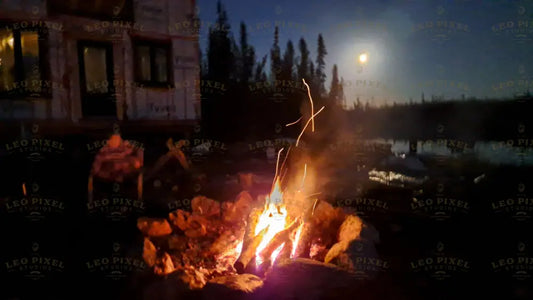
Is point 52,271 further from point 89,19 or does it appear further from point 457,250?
point 89,19

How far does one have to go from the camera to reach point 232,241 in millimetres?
6180

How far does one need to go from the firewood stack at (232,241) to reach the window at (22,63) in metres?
7.23

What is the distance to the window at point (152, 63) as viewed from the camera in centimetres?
1197

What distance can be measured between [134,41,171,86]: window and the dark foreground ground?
2.54 m

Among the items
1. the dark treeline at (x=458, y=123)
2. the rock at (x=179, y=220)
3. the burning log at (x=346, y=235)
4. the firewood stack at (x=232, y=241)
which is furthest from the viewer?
the dark treeline at (x=458, y=123)

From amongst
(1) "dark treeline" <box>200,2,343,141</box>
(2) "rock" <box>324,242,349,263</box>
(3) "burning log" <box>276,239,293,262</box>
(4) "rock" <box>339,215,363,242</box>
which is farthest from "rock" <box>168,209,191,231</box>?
(1) "dark treeline" <box>200,2,343,141</box>

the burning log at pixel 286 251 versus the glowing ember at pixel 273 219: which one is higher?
Answer: the glowing ember at pixel 273 219

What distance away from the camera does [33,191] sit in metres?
9.68

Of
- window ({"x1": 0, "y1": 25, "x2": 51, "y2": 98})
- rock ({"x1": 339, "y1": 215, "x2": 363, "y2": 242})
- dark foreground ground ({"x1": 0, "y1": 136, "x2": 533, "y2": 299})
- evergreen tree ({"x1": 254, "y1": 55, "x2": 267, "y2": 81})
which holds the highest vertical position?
evergreen tree ({"x1": 254, "y1": 55, "x2": 267, "y2": 81})

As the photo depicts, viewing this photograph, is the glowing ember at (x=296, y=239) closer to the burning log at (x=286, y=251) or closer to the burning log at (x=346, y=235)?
the burning log at (x=286, y=251)

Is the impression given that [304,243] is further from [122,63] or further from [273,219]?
[122,63]

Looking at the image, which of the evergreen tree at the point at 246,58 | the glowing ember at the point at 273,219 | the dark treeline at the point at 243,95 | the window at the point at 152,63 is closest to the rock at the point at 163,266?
the glowing ember at the point at 273,219

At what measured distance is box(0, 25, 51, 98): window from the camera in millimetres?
9688

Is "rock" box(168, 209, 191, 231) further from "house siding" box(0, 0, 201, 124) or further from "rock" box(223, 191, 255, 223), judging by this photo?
"house siding" box(0, 0, 201, 124)
